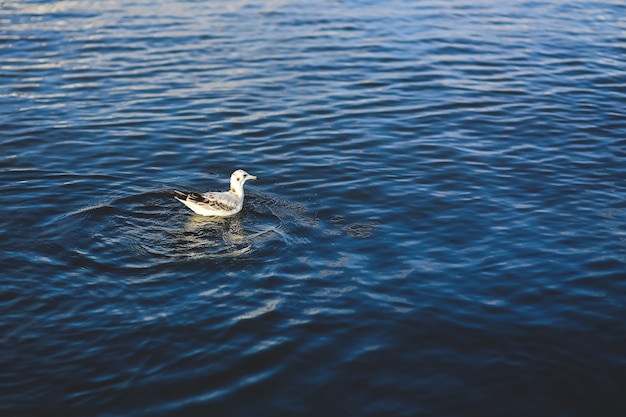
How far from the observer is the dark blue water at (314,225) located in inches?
402

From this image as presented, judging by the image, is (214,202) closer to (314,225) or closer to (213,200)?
(213,200)

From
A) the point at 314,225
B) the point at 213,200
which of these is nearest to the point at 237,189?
the point at 213,200

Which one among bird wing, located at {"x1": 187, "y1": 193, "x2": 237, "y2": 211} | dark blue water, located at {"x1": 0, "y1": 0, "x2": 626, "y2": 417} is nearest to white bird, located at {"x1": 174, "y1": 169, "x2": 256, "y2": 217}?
bird wing, located at {"x1": 187, "y1": 193, "x2": 237, "y2": 211}

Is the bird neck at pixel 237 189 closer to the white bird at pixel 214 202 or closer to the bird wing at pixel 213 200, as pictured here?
the white bird at pixel 214 202

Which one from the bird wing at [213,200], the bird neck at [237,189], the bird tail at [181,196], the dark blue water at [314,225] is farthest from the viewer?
the bird neck at [237,189]

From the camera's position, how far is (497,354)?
35.0 ft

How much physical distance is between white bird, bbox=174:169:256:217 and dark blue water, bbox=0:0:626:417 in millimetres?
226

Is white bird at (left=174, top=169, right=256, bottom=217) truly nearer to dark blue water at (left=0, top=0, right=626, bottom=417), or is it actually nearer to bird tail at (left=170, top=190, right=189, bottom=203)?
bird tail at (left=170, top=190, right=189, bottom=203)

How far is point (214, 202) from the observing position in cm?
1427

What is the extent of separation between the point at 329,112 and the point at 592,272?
886cm

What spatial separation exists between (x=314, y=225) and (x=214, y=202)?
1.72 meters

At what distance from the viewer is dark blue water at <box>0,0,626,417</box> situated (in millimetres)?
10203

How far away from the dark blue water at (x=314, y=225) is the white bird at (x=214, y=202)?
0.23m

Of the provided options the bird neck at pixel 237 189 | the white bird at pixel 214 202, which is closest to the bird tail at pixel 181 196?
the white bird at pixel 214 202
